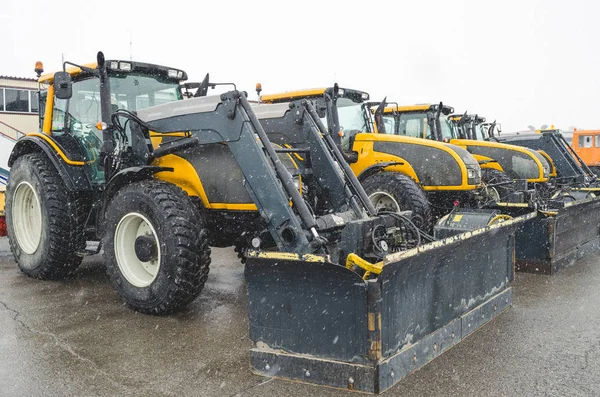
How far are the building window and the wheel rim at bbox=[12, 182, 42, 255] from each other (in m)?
14.8

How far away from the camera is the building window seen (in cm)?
1959

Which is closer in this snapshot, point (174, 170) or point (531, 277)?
point (174, 170)

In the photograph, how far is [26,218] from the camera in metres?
6.93

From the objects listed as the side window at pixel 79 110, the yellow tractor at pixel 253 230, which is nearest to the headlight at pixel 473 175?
the yellow tractor at pixel 253 230

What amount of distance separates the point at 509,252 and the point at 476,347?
1325mm

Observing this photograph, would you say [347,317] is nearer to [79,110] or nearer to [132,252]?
[132,252]

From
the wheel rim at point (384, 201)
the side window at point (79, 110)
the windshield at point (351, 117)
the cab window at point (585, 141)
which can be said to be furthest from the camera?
the cab window at point (585, 141)

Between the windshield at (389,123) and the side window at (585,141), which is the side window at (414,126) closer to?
the windshield at (389,123)

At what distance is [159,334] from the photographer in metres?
4.59

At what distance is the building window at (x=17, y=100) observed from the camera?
19.6 meters

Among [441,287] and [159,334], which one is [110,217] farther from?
[441,287]

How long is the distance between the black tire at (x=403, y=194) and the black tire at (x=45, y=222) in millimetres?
3851

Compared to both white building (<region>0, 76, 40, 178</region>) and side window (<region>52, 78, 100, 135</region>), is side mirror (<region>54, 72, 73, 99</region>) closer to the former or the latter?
side window (<region>52, 78, 100, 135</region>)

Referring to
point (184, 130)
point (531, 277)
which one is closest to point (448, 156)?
point (531, 277)
